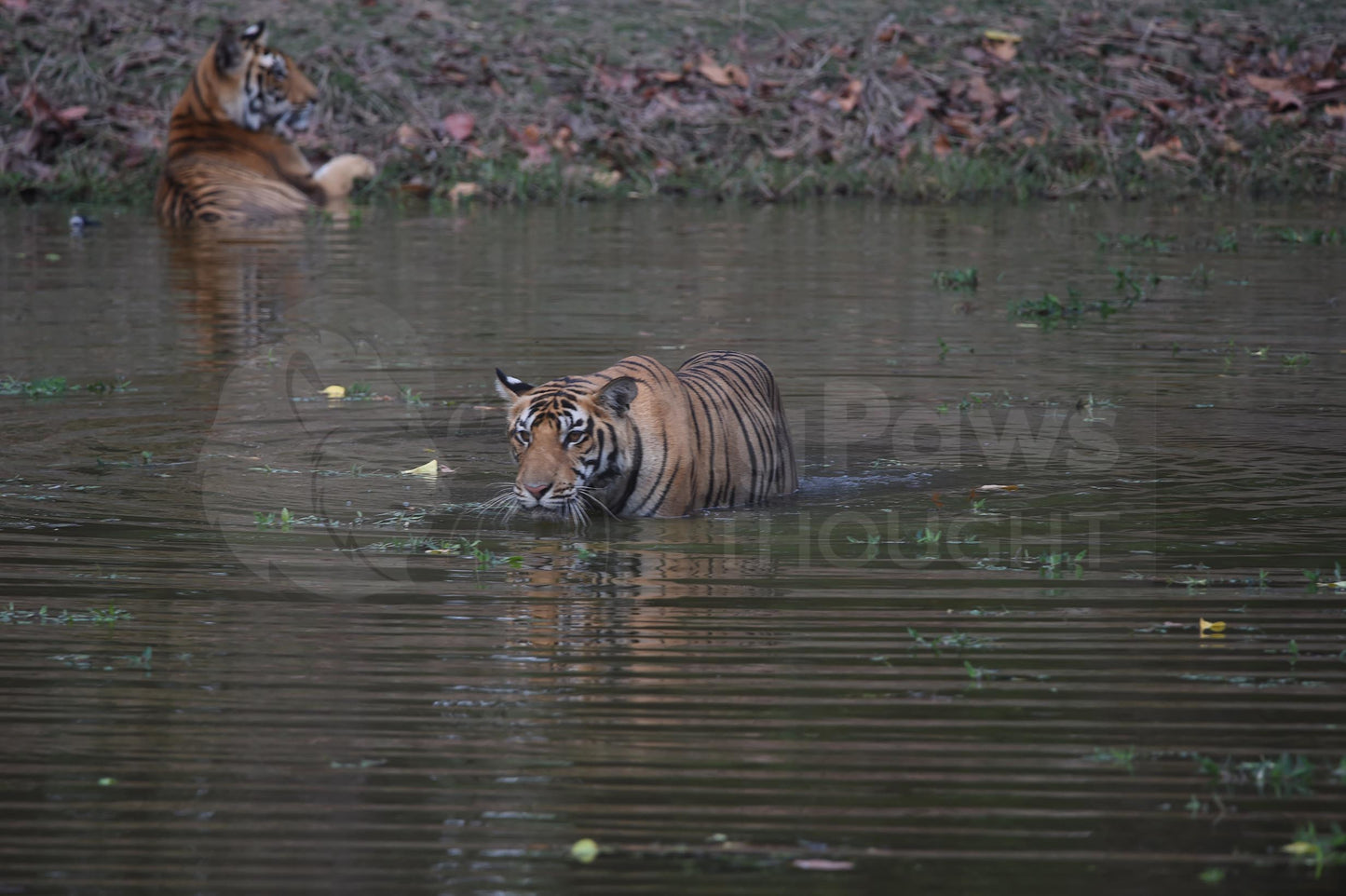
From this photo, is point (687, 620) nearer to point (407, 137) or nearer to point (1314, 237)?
point (1314, 237)

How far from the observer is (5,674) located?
4.86 m

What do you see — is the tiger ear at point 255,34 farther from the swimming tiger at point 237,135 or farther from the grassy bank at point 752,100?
the grassy bank at point 752,100

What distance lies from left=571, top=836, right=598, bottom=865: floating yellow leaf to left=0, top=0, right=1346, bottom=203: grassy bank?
51.8 feet

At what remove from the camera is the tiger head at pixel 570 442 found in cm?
664

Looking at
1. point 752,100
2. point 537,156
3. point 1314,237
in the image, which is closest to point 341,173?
point 537,156

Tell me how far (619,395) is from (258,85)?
1129 cm

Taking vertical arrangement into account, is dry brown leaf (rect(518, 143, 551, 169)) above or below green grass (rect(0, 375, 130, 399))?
above

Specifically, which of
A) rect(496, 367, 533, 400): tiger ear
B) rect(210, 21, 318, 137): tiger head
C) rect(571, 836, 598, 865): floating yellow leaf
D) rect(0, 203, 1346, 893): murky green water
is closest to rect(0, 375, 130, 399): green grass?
rect(0, 203, 1346, 893): murky green water

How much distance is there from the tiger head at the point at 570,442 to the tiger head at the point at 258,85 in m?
10.8

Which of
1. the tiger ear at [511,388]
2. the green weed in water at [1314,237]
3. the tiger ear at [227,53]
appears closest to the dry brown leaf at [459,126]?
the tiger ear at [227,53]

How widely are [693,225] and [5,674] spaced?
42.0 feet

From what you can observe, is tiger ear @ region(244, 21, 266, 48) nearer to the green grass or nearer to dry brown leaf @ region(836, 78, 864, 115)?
dry brown leaf @ region(836, 78, 864, 115)

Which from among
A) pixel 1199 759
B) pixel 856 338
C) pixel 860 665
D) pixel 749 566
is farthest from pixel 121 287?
pixel 1199 759

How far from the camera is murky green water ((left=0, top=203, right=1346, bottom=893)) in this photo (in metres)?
3.77
